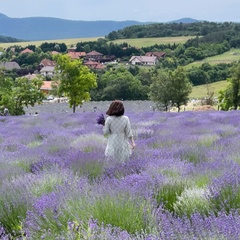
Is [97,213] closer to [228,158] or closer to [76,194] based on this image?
[76,194]

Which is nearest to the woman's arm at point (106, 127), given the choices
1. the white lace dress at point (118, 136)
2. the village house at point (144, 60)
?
the white lace dress at point (118, 136)

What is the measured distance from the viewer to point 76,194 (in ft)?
12.6

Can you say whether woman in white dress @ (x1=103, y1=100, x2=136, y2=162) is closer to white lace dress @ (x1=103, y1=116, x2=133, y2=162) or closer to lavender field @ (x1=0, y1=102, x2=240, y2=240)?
white lace dress @ (x1=103, y1=116, x2=133, y2=162)

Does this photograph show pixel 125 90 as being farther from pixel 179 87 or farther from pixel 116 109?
pixel 116 109

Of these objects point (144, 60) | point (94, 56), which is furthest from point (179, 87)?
point (94, 56)

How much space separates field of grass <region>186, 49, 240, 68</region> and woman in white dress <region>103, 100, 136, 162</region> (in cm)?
12419

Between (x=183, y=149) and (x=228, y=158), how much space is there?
99 centimetres

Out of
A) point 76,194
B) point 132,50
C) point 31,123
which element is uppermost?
point 76,194

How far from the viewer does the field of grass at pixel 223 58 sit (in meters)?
130

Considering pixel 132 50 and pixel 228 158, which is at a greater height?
pixel 228 158

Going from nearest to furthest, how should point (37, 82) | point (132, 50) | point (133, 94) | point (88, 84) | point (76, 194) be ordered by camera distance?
point (76, 194) < point (88, 84) < point (37, 82) < point (133, 94) < point (132, 50)

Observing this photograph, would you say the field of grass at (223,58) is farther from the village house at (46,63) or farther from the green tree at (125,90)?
the village house at (46,63)

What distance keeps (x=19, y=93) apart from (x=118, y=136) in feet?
101

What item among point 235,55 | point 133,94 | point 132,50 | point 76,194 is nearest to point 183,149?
point 76,194
